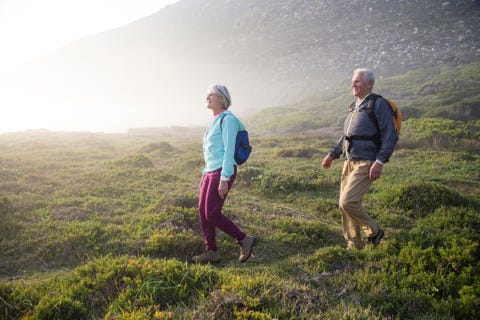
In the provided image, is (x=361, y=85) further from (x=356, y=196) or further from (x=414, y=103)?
(x=414, y=103)

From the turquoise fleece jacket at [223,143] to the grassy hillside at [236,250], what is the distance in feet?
5.27

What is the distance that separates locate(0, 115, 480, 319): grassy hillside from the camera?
3484 mm

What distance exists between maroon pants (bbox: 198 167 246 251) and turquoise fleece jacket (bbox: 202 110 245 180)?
7.5 inches

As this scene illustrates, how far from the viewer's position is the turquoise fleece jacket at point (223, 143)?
4.46 meters

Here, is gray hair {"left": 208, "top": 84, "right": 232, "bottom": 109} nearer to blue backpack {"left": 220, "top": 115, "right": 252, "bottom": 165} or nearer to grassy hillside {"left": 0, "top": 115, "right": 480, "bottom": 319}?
blue backpack {"left": 220, "top": 115, "right": 252, "bottom": 165}

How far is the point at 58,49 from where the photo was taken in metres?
121

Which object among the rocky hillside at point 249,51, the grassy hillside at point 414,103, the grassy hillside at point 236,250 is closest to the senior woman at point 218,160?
the grassy hillside at point 236,250

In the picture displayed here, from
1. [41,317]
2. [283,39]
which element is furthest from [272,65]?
[41,317]

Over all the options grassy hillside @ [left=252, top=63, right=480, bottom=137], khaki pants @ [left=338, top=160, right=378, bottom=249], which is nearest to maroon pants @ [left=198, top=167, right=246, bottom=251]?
khaki pants @ [left=338, top=160, right=378, bottom=249]

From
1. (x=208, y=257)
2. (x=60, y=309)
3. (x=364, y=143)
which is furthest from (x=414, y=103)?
(x=60, y=309)

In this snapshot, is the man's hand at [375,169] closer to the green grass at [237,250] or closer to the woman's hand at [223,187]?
the green grass at [237,250]

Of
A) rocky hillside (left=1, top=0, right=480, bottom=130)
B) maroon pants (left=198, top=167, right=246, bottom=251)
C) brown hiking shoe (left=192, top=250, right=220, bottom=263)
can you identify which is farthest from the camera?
rocky hillside (left=1, top=0, right=480, bottom=130)

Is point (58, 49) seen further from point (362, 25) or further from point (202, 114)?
point (362, 25)

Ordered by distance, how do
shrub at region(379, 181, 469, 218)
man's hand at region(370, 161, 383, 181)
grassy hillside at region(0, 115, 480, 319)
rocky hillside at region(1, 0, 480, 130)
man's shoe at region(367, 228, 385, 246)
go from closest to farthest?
grassy hillside at region(0, 115, 480, 319) → man's hand at region(370, 161, 383, 181) → man's shoe at region(367, 228, 385, 246) → shrub at region(379, 181, 469, 218) → rocky hillside at region(1, 0, 480, 130)
